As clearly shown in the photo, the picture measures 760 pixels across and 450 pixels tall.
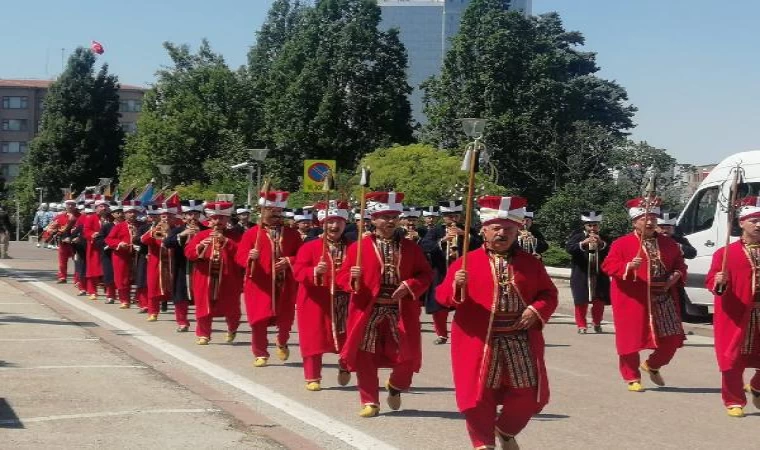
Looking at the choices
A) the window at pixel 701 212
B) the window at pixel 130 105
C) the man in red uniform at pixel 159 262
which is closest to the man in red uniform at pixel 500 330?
the man in red uniform at pixel 159 262

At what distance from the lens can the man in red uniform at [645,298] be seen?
37.4ft

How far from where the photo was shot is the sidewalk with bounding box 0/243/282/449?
27.5 feet

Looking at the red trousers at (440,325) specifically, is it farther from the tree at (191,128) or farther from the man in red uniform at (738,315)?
the tree at (191,128)

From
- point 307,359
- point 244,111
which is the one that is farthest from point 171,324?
point 244,111

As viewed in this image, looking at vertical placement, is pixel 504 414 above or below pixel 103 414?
above

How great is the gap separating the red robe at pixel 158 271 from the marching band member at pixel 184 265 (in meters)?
0.99

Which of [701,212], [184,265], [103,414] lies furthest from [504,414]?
[701,212]

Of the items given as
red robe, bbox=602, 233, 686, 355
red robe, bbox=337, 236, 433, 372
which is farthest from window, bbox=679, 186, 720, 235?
red robe, bbox=337, 236, 433, 372

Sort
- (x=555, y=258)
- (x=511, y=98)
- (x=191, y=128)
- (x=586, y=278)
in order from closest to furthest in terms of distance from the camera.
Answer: (x=586, y=278)
(x=555, y=258)
(x=511, y=98)
(x=191, y=128)

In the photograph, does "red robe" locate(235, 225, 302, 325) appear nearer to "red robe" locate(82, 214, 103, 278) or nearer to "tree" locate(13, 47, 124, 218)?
"red robe" locate(82, 214, 103, 278)

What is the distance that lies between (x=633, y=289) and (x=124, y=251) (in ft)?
37.0

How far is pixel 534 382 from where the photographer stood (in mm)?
7250

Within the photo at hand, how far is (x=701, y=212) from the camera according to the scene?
63.6 ft

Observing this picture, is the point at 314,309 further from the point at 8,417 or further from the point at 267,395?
the point at 8,417
